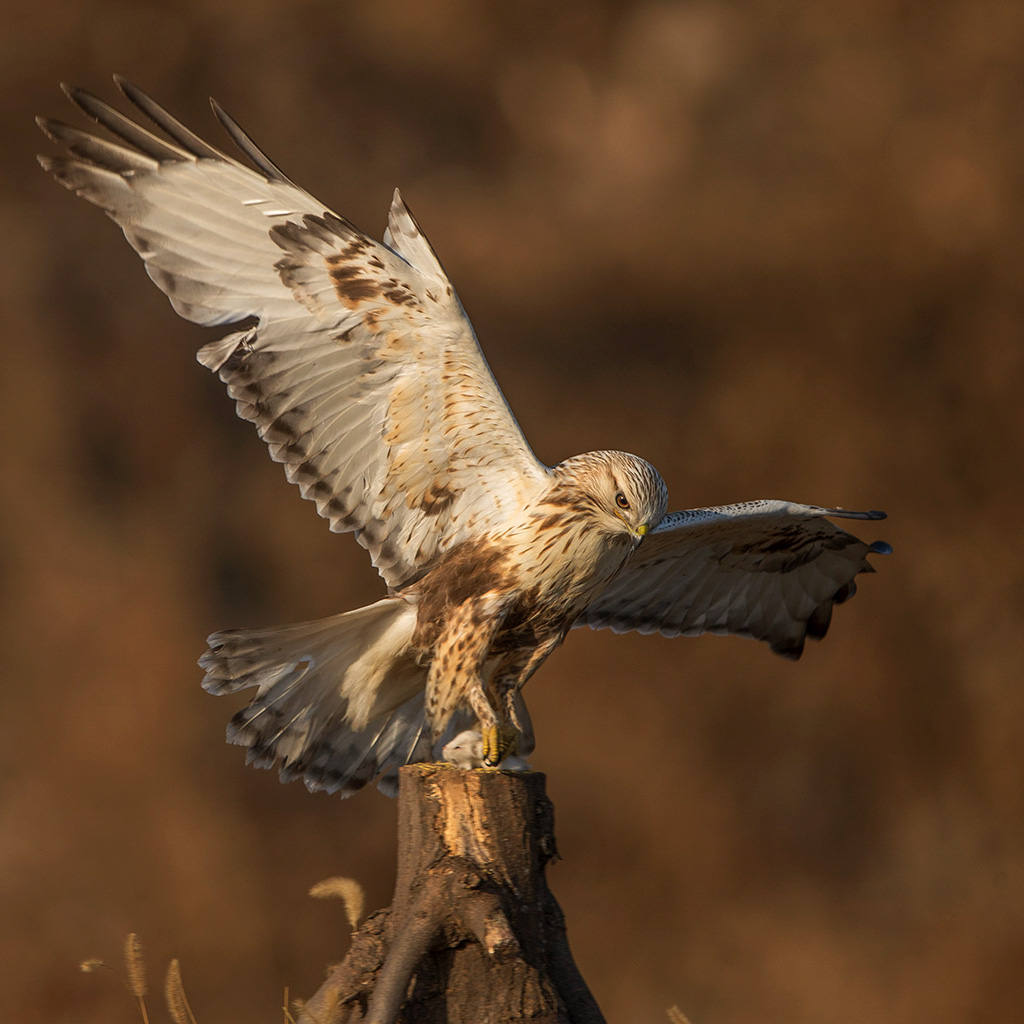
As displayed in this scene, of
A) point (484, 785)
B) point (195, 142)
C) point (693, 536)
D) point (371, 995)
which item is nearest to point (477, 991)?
point (371, 995)

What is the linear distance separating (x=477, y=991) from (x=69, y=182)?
88.5 inches

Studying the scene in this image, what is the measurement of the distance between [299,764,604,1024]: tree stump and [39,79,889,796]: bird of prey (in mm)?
338

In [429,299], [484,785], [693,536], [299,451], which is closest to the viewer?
[484,785]

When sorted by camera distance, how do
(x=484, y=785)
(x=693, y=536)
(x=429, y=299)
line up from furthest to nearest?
(x=693, y=536)
(x=429, y=299)
(x=484, y=785)

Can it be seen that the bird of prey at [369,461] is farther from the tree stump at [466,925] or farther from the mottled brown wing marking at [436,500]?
the tree stump at [466,925]

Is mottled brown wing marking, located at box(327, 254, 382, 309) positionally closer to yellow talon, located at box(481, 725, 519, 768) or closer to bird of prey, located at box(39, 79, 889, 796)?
bird of prey, located at box(39, 79, 889, 796)

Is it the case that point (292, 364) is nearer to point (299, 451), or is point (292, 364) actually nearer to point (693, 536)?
point (299, 451)

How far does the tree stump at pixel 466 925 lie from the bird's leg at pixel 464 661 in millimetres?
367

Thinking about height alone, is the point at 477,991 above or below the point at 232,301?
below

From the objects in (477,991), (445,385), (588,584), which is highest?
(445,385)

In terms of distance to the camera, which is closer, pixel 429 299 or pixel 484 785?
pixel 484 785

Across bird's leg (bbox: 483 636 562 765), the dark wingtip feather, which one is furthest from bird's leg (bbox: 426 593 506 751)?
the dark wingtip feather

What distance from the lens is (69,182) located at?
9.75 feet

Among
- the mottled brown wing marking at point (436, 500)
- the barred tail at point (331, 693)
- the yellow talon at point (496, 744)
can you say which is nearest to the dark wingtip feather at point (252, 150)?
the mottled brown wing marking at point (436, 500)
